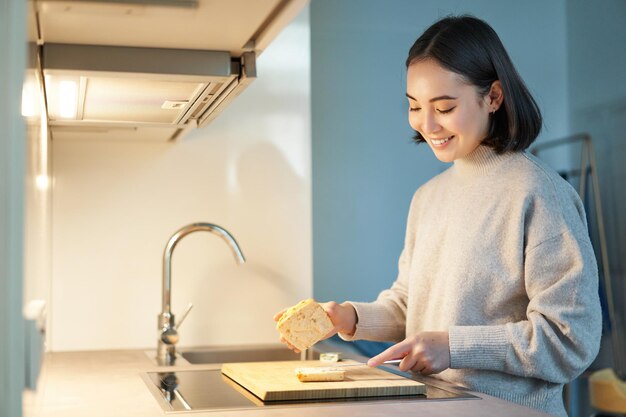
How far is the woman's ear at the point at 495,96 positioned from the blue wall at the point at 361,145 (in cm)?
208

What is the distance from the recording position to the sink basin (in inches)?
84.2

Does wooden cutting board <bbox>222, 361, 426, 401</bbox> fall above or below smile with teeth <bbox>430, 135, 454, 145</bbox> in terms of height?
below

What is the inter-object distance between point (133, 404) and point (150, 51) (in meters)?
0.55

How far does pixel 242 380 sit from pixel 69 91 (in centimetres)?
59

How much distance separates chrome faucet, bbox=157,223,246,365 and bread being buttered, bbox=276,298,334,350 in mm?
483

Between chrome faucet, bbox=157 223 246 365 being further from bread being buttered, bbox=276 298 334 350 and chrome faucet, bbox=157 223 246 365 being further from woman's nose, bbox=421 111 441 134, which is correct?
woman's nose, bbox=421 111 441 134

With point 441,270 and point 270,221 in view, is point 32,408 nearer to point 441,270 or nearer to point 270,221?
point 441,270

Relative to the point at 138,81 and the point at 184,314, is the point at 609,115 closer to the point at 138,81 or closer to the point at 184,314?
the point at 184,314

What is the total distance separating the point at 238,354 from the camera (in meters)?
2.15

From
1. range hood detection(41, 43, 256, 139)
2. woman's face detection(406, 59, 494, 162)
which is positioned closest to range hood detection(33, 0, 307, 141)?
range hood detection(41, 43, 256, 139)

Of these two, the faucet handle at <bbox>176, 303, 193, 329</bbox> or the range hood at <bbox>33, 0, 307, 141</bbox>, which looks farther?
the faucet handle at <bbox>176, 303, 193, 329</bbox>

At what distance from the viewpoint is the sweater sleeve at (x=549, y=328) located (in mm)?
1473

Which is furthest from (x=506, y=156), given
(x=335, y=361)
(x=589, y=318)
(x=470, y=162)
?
(x=335, y=361)

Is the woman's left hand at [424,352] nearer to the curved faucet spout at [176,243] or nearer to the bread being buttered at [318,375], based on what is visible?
the bread being buttered at [318,375]
